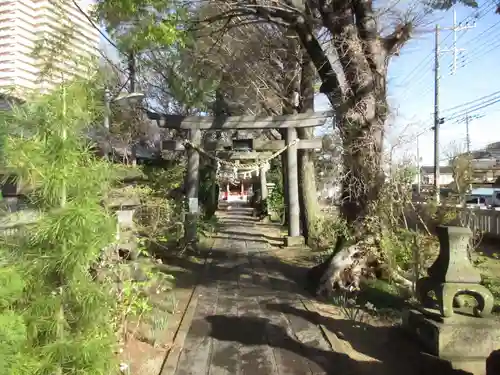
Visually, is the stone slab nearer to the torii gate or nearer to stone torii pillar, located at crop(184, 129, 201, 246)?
the torii gate

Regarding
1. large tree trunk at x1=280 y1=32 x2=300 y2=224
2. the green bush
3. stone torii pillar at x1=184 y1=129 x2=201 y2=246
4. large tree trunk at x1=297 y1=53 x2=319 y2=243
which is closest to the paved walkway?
the green bush

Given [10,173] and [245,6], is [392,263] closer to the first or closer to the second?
[245,6]

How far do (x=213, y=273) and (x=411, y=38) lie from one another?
5816 millimetres

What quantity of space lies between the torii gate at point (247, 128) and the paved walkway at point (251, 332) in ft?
11.9

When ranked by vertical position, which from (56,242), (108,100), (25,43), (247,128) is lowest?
(56,242)

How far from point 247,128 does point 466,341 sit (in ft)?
29.6

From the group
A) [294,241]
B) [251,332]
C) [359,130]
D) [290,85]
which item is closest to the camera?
[251,332]

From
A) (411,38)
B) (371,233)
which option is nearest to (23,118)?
(371,233)

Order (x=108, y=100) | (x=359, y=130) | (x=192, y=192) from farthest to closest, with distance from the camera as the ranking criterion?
1. (x=192, y=192)
2. (x=359, y=130)
3. (x=108, y=100)

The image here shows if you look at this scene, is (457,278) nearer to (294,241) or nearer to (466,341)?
(466,341)

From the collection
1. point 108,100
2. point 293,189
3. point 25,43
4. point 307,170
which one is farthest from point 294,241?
point 25,43

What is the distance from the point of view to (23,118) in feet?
10.4

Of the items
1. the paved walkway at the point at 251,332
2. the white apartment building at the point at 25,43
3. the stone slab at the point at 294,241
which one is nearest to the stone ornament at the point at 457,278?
the paved walkway at the point at 251,332

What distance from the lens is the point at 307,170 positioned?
13953 millimetres
